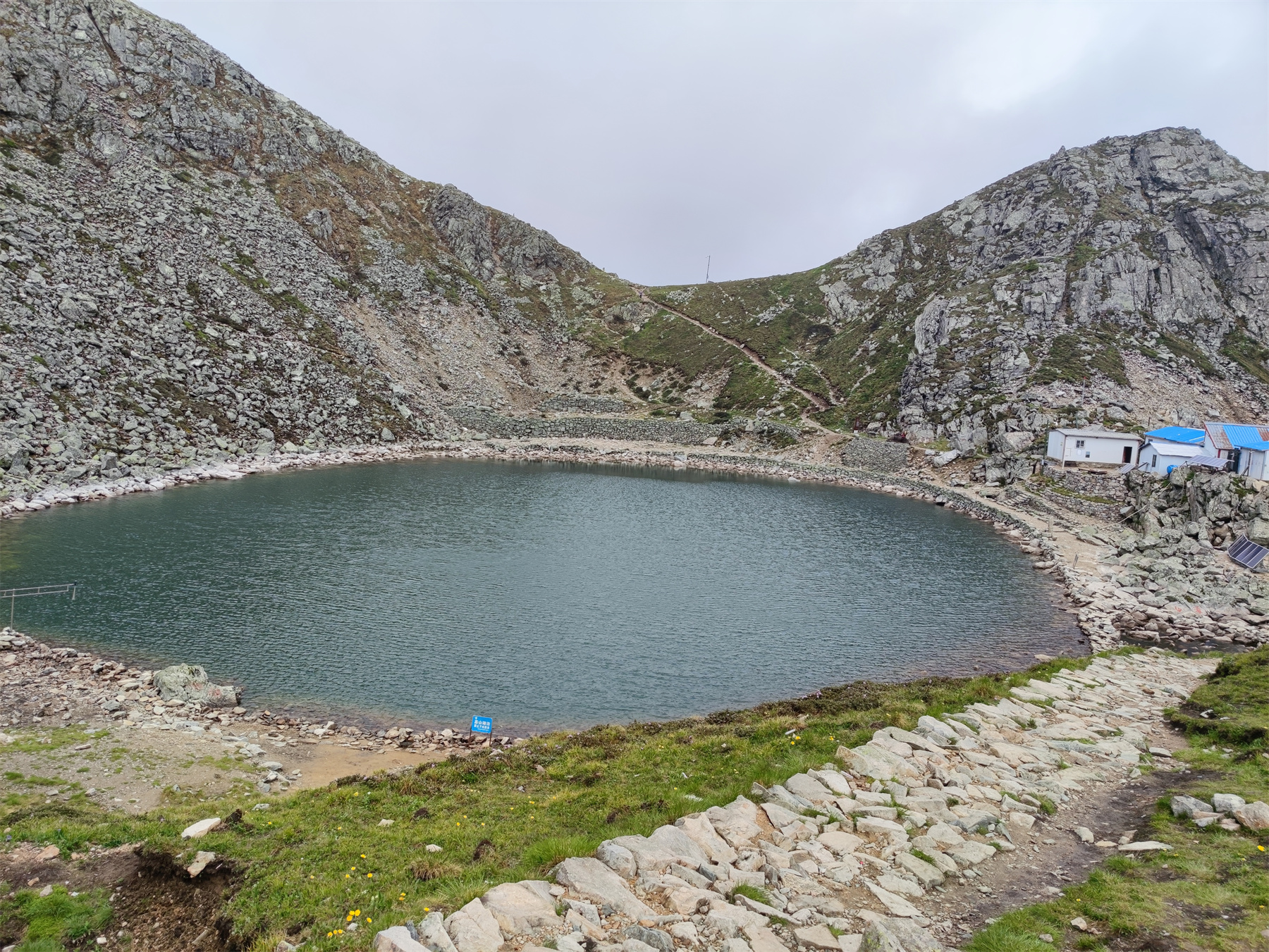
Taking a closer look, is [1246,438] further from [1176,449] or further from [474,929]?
[474,929]

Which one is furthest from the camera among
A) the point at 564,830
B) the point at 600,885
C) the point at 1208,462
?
the point at 1208,462

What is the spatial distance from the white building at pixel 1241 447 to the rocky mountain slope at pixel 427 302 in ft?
49.8

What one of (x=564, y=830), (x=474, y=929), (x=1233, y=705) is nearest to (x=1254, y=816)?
(x=1233, y=705)

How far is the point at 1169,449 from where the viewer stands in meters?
70.4

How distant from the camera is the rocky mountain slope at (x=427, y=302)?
225ft

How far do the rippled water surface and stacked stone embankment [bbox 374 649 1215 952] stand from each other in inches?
485

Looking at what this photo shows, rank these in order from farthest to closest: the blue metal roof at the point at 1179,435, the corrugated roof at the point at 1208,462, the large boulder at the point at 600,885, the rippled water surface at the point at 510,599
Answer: the blue metal roof at the point at 1179,435, the corrugated roof at the point at 1208,462, the rippled water surface at the point at 510,599, the large boulder at the point at 600,885

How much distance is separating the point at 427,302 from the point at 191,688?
331 feet

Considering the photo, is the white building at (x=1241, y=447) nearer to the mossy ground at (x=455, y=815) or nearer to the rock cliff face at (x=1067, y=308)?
the rock cliff face at (x=1067, y=308)

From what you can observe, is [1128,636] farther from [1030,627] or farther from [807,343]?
[807,343]

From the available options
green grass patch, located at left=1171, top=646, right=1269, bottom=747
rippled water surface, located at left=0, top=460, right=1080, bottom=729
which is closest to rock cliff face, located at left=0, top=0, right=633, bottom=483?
rippled water surface, located at left=0, top=460, right=1080, bottom=729

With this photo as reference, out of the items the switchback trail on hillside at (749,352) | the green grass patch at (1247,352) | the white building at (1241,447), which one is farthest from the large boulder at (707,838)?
the green grass patch at (1247,352)

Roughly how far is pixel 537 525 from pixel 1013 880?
48.4 metres

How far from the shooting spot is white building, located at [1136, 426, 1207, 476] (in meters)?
Answer: 69.4
